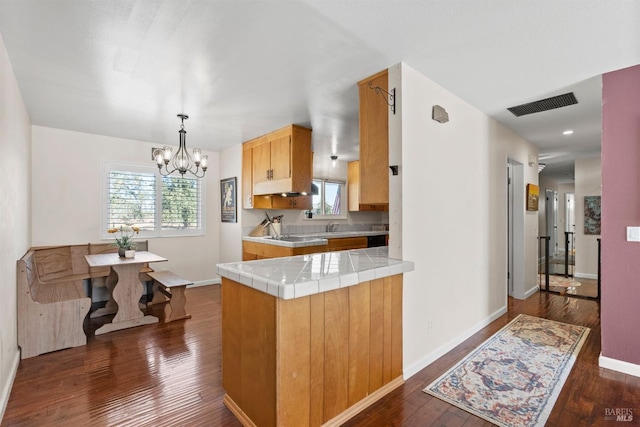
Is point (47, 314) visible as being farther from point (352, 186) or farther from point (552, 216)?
point (552, 216)

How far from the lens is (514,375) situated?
2480mm

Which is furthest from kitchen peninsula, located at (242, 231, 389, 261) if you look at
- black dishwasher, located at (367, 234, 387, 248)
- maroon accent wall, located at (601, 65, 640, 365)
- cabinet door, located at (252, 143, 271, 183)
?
maroon accent wall, located at (601, 65, 640, 365)

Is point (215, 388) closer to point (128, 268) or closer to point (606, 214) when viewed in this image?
point (128, 268)

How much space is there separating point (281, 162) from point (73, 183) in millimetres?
3002

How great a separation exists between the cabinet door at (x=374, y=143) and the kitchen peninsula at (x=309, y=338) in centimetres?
63

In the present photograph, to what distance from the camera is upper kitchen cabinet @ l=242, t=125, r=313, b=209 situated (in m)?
4.11

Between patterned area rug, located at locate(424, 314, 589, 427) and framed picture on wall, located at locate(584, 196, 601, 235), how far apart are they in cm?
386

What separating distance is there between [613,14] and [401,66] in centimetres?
123

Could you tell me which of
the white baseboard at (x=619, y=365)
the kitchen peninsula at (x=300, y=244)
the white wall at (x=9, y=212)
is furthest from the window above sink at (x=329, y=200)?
the white baseboard at (x=619, y=365)

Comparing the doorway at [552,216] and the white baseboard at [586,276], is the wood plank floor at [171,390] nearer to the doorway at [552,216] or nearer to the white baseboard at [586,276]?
the white baseboard at [586,276]

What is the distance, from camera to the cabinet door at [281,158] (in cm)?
416

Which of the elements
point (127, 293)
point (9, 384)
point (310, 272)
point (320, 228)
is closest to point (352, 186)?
point (320, 228)

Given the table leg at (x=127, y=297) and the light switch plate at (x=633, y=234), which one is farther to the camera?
the table leg at (x=127, y=297)

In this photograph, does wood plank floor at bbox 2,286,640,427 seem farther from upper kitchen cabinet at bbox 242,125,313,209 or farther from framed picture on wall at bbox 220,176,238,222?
framed picture on wall at bbox 220,176,238,222
